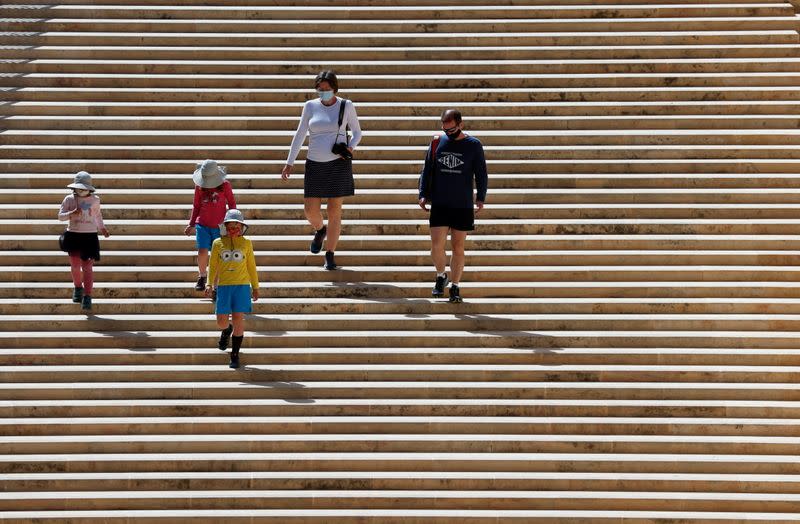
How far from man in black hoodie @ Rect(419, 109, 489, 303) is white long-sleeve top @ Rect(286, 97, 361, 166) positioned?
97 centimetres

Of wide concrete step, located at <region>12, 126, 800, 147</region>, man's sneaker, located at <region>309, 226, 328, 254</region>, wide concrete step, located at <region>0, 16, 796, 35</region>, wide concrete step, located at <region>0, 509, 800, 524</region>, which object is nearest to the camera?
wide concrete step, located at <region>0, 509, 800, 524</region>

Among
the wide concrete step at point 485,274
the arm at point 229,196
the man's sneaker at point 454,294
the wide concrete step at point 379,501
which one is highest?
the arm at point 229,196

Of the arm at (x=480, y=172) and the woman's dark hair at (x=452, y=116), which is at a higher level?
the woman's dark hair at (x=452, y=116)

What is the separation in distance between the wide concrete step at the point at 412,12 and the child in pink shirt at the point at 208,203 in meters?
4.30

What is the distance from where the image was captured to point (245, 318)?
1260 cm

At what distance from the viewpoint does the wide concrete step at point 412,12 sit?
16.4m

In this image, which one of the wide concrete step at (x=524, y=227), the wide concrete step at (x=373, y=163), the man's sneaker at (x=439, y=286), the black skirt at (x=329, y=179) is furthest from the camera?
the wide concrete step at (x=373, y=163)

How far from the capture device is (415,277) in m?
13.2

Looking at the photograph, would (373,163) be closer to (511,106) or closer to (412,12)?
(511,106)

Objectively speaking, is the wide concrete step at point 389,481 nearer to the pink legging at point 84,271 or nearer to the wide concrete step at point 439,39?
the pink legging at point 84,271

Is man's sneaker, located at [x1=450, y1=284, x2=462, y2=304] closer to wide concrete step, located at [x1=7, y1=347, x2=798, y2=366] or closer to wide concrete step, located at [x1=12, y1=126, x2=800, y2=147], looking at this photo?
wide concrete step, located at [x1=7, y1=347, x2=798, y2=366]

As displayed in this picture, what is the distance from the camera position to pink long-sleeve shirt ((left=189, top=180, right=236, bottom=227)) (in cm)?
1269

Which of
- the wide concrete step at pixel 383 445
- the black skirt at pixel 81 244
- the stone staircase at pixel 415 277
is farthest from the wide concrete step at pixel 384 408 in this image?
the black skirt at pixel 81 244

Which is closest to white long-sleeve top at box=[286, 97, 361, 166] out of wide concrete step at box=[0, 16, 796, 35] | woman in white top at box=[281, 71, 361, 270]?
woman in white top at box=[281, 71, 361, 270]
